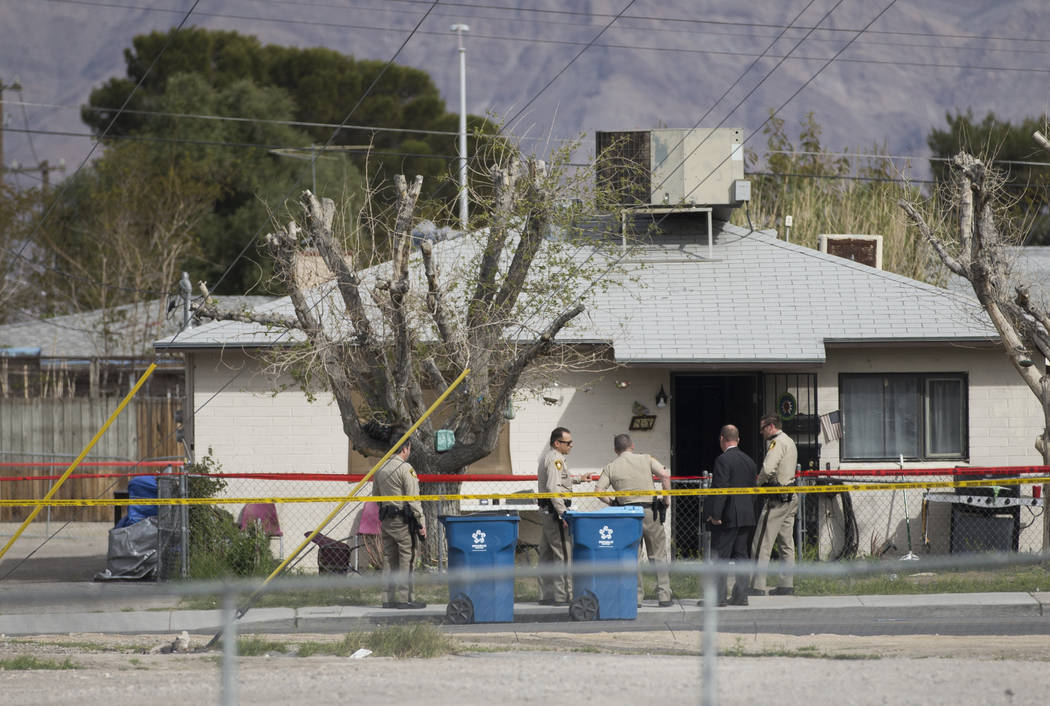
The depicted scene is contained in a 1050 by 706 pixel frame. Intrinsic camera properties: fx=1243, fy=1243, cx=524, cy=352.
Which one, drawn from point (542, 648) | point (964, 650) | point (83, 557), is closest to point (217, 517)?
point (83, 557)

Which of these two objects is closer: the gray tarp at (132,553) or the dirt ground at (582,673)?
the dirt ground at (582,673)

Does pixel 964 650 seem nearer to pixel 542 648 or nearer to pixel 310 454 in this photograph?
pixel 542 648

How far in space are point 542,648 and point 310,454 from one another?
7938 mm

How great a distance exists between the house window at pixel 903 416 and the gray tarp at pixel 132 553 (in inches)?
379

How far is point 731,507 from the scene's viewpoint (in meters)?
13.2

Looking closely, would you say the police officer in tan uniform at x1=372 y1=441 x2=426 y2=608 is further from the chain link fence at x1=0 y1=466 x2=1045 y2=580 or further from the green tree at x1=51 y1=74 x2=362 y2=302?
the green tree at x1=51 y1=74 x2=362 y2=302

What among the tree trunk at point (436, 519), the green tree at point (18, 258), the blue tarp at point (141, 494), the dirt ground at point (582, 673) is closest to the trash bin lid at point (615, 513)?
the dirt ground at point (582, 673)

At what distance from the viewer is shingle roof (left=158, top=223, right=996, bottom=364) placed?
1702 cm

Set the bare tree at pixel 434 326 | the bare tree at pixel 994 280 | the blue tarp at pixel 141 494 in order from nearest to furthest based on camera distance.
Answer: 1. the bare tree at pixel 434 326
2. the bare tree at pixel 994 280
3. the blue tarp at pixel 141 494

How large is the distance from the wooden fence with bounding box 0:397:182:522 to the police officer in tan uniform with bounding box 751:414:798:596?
14.5 m

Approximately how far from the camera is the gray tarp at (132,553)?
1550 cm

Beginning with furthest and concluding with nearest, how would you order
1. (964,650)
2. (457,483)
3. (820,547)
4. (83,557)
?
(83,557) → (820,547) → (457,483) → (964,650)

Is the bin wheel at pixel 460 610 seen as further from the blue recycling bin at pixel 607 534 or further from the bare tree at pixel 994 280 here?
the bare tree at pixel 994 280

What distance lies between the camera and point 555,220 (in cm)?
1440
